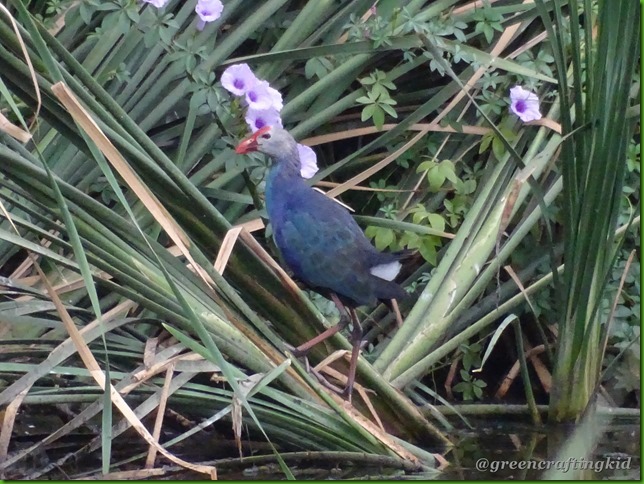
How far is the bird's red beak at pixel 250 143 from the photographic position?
2.42 metres

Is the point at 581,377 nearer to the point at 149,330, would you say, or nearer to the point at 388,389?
the point at 388,389

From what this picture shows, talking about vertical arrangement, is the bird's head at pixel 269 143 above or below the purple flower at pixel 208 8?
below

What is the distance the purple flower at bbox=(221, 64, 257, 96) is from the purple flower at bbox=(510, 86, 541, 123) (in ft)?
2.42

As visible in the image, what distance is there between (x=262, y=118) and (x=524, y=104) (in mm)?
732

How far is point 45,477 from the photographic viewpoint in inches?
78.5

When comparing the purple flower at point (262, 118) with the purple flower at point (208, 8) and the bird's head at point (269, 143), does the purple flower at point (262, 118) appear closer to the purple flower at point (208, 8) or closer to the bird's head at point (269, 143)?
the bird's head at point (269, 143)

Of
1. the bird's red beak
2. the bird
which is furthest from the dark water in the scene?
the bird's red beak

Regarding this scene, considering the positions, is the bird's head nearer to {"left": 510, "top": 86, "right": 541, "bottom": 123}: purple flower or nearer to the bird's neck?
the bird's neck

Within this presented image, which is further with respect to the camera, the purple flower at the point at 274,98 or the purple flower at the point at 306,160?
the purple flower at the point at 306,160

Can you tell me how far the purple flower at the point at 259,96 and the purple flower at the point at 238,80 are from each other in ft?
0.03

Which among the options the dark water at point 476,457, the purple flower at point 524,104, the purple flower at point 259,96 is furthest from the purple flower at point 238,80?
the dark water at point 476,457

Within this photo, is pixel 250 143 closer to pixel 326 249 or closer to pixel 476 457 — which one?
pixel 326 249

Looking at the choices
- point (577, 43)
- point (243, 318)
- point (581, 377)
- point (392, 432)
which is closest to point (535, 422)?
point (581, 377)

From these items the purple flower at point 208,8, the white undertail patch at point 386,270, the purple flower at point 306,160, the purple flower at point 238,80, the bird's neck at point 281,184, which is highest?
the purple flower at point 208,8
